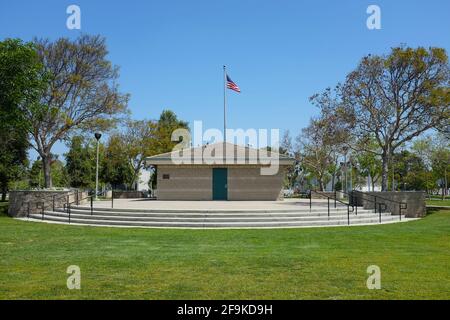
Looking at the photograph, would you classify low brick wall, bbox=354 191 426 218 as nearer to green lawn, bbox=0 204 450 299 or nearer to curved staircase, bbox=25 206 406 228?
curved staircase, bbox=25 206 406 228

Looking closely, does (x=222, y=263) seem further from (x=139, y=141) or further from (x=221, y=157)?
(x=139, y=141)

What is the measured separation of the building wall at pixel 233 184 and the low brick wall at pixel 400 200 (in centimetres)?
632

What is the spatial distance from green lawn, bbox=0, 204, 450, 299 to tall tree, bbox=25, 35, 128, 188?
14.1 m

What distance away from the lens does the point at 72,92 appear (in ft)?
95.0

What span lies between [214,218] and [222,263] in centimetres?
882

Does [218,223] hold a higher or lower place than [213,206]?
lower

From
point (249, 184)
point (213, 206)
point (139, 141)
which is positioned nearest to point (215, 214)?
point (213, 206)

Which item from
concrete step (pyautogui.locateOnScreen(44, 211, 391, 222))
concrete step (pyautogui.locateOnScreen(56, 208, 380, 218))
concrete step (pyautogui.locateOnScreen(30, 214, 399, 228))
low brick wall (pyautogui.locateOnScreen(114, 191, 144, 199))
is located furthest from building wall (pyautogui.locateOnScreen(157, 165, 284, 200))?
concrete step (pyautogui.locateOnScreen(30, 214, 399, 228))

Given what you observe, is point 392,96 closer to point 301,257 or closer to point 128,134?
point 301,257

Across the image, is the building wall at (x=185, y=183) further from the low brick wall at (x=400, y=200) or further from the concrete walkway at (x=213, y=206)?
the low brick wall at (x=400, y=200)

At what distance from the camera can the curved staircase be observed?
58.3 feet

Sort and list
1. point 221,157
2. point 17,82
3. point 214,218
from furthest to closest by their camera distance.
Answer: point 221,157, point 17,82, point 214,218

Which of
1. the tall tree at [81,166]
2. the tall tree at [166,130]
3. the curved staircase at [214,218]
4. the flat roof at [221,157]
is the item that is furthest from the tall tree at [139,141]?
the curved staircase at [214,218]
